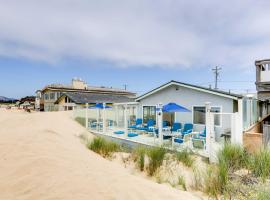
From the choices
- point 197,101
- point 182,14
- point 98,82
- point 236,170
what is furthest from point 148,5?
point 98,82

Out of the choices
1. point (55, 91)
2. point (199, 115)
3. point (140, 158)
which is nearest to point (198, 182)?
point (140, 158)

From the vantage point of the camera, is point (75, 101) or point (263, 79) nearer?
point (263, 79)

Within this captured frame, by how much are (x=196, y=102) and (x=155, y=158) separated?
325 inches

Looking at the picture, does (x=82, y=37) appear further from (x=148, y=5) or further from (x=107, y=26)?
(x=148, y=5)

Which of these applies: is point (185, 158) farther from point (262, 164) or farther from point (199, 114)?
point (199, 114)

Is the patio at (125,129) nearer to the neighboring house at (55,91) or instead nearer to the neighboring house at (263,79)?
the neighboring house at (263,79)

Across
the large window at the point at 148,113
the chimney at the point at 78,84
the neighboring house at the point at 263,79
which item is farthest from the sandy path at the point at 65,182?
the chimney at the point at 78,84

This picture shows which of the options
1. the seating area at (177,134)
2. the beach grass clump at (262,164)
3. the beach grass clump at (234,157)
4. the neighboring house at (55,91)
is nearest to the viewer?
the beach grass clump at (262,164)

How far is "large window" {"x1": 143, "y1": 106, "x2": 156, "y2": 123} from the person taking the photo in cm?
1790

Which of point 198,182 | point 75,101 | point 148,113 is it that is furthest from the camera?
point 75,101

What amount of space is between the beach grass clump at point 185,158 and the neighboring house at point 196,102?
543cm

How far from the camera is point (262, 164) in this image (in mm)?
5871

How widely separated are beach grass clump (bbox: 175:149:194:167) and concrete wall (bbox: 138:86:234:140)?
238 inches

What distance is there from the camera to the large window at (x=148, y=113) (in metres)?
17.9
